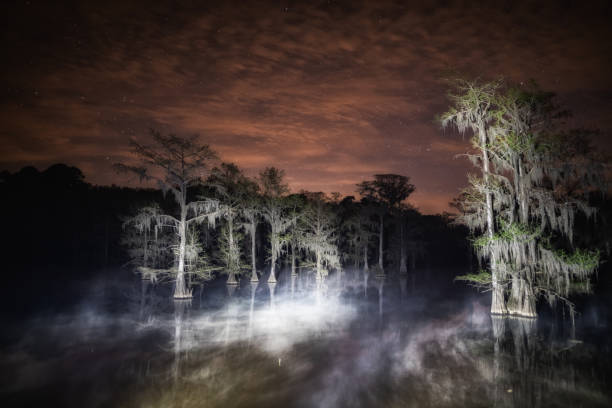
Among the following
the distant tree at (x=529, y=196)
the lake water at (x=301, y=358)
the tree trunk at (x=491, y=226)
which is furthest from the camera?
the tree trunk at (x=491, y=226)

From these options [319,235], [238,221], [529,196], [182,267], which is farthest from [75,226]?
[529,196]

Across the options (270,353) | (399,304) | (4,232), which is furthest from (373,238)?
(4,232)

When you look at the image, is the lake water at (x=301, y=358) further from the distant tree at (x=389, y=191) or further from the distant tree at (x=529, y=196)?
the distant tree at (x=389, y=191)

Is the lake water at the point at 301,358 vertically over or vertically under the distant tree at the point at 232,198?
under

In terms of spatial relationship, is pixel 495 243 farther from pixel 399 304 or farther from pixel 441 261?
pixel 441 261

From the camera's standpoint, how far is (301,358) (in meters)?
9.20

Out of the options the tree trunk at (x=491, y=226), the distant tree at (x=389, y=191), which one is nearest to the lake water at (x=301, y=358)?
the tree trunk at (x=491, y=226)

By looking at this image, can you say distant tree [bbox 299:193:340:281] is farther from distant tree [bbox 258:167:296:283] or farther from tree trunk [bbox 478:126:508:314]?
tree trunk [bbox 478:126:508:314]

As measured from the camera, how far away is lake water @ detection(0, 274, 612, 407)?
6629 mm

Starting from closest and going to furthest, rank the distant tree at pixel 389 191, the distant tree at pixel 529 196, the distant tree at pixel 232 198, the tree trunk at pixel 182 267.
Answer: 1. the distant tree at pixel 529 196
2. the tree trunk at pixel 182 267
3. the distant tree at pixel 232 198
4. the distant tree at pixel 389 191

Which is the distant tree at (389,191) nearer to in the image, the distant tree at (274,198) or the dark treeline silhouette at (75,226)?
the dark treeline silhouette at (75,226)

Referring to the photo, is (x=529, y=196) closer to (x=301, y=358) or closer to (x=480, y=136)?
(x=480, y=136)

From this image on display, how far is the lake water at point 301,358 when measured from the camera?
6.63 m

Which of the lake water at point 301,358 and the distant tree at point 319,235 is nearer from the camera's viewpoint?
the lake water at point 301,358
